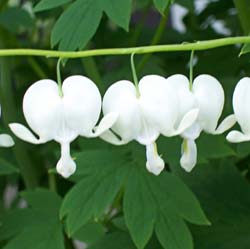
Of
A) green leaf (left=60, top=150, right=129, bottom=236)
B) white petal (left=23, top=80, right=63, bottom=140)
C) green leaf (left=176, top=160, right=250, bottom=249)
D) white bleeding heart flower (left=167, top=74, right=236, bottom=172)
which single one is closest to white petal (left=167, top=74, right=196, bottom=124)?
white bleeding heart flower (left=167, top=74, right=236, bottom=172)

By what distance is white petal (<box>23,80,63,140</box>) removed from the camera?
0.72 m

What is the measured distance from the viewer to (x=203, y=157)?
0.98 meters

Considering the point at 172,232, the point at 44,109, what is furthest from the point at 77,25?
the point at 172,232

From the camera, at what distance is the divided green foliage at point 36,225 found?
101 centimetres

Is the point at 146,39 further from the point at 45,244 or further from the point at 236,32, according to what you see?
the point at 45,244

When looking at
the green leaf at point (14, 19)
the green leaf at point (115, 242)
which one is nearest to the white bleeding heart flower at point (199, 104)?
the green leaf at point (115, 242)

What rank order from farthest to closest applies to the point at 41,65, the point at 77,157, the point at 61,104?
the point at 41,65
the point at 77,157
the point at 61,104

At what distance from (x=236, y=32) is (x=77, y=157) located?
0.75 meters

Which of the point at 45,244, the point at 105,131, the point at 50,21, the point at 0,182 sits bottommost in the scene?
the point at 0,182

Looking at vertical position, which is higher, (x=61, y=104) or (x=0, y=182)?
(x=61, y=104)

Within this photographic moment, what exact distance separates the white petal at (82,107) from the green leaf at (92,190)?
227 millimetres

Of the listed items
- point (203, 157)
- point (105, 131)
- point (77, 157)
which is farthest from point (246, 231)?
point (105, 131)

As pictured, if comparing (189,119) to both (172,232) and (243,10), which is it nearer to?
(172,232)

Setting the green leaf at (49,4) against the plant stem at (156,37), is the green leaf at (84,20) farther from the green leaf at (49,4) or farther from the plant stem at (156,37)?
the plant stem at (156,37)
